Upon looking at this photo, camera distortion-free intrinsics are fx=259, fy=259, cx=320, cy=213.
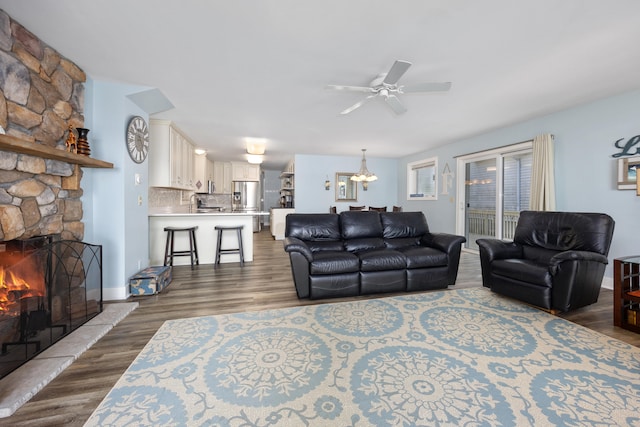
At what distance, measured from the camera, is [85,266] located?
8.44 feet

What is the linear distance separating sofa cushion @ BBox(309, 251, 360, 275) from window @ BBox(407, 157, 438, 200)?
4.47 metres

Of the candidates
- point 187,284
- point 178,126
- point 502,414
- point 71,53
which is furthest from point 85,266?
point 502,414

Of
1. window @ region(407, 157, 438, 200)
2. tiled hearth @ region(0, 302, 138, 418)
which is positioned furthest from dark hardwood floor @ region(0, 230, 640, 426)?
window @ region(407, 157, 438, 200)

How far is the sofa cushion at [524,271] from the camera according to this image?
8.50ft

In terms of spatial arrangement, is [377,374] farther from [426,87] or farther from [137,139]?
[137,139]

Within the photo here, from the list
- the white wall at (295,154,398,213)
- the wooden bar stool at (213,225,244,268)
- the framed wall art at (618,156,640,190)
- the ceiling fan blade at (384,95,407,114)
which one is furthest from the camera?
the white wall at (295,154,398,213)

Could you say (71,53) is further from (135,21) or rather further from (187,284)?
(187,284)

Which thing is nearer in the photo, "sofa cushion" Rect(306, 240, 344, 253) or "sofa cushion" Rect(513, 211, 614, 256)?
"sofa cushion" Rect(513, 211, 614, 256)

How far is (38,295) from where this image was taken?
1.95 metres

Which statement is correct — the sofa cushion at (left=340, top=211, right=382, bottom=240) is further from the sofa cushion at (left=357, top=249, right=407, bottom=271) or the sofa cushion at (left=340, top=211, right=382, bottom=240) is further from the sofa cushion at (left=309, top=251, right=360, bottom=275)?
the sofa cushion at (left=309, top=251, right=360, bottom=275)

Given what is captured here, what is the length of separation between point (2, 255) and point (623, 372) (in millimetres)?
4242

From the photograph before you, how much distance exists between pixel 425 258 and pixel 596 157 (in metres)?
2.81

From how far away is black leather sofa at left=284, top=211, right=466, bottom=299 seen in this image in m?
2.98

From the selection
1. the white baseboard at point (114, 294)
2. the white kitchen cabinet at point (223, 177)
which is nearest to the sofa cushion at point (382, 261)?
the white baseboard at point (114, 294)
